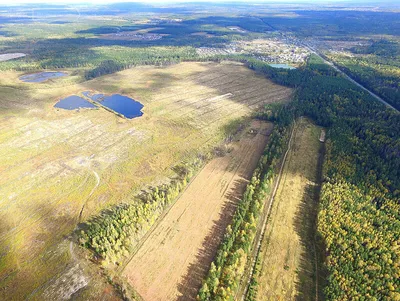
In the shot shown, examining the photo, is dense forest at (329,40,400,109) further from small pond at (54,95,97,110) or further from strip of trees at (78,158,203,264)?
small pond at (54,95,97,110)

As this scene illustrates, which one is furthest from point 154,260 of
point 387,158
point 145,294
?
point 387,158

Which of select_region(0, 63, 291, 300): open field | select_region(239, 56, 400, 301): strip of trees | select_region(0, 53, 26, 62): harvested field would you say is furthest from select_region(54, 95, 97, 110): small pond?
select_region(0, 53, 26, 62): harvested field

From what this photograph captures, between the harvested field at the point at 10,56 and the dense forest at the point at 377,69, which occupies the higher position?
the dense forest at the point at 377,69

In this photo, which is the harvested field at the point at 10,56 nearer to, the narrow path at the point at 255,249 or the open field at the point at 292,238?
the open field at the point at 292,238

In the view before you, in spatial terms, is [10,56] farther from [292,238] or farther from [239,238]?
[292,238]

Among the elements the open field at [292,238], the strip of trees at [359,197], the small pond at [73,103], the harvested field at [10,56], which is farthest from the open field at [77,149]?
the harvested field at [10,56]
